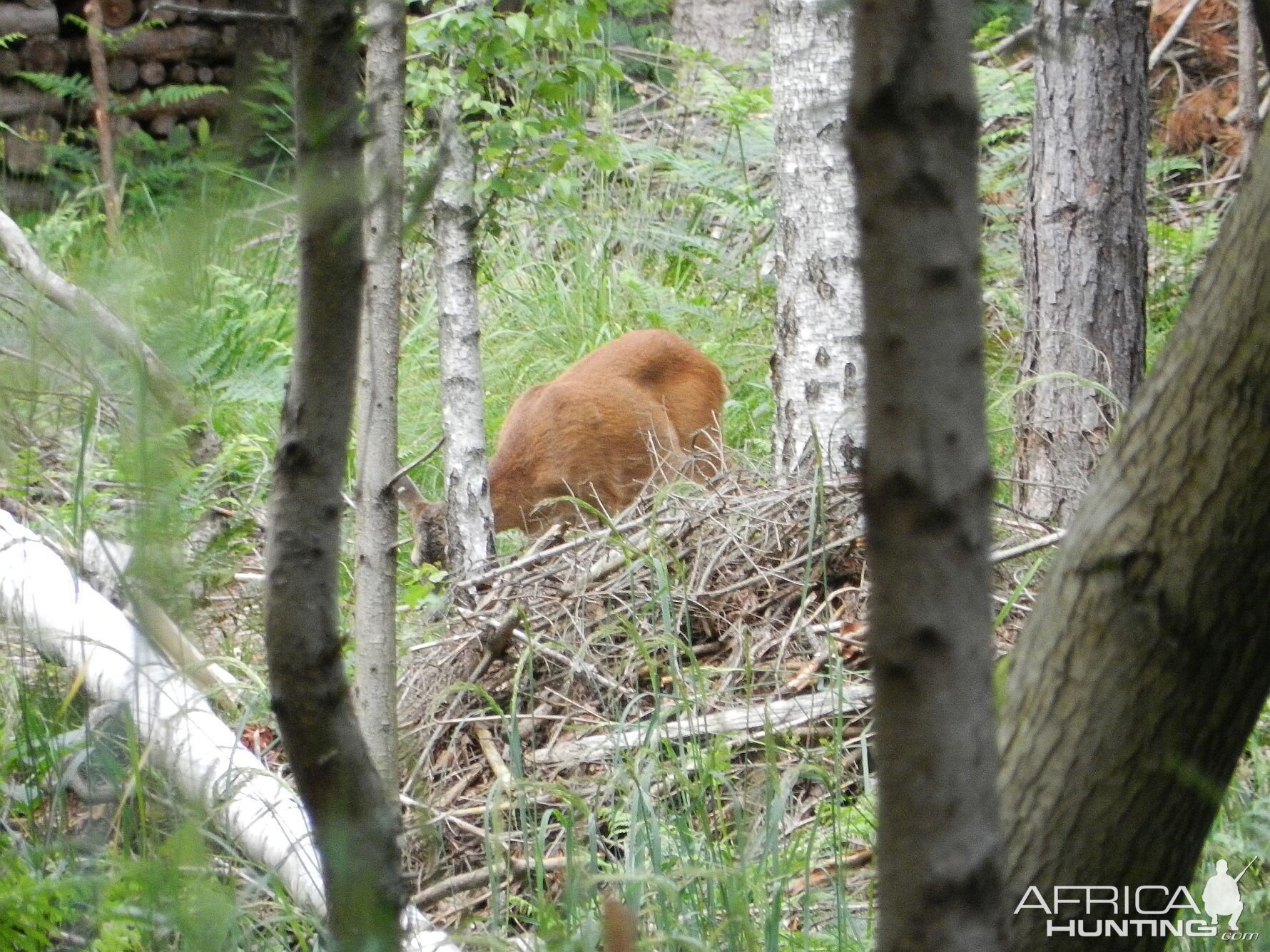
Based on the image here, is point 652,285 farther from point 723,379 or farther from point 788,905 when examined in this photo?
point 788,905

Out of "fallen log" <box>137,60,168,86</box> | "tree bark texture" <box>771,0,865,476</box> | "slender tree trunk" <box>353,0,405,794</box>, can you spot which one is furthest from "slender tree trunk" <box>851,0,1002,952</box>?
"fallen log" <box>137,60,168,86</box>

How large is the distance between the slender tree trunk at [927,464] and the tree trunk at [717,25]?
1045cm

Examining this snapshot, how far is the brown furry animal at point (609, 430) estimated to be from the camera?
20.6ft

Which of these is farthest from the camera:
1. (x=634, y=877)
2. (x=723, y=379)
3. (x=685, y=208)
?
(x=685, y=208)

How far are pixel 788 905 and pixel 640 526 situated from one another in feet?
6.58

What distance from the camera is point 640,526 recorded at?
4.50 metres

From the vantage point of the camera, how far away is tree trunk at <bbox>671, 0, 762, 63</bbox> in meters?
10.9

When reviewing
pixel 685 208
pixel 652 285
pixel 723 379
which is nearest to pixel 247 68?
pixel 723 379

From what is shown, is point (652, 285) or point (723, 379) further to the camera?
point (652, 285)

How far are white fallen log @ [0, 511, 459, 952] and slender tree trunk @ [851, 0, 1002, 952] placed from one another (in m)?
0.90

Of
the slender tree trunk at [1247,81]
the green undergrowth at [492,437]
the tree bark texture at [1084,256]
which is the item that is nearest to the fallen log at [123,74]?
the green undergrowth at [492,437]

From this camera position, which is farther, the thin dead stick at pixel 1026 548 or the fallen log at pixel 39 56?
the fallen log at pixel 39 56
